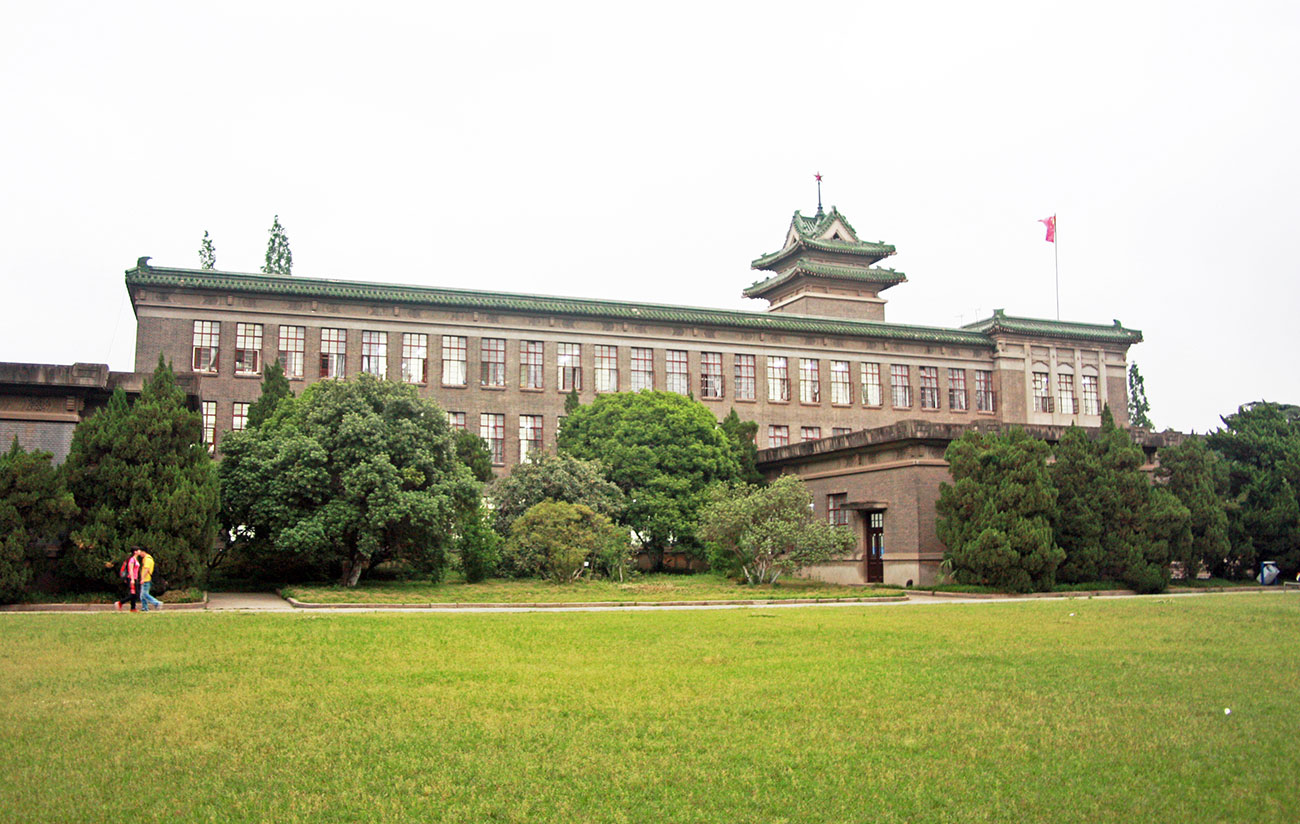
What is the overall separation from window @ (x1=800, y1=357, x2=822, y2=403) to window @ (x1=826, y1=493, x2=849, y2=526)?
15396 millimetres

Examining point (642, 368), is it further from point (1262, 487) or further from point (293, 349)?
point (1262, 487)

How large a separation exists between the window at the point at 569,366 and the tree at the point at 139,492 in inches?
957

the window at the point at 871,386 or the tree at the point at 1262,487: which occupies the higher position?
the window at the point at 871,386

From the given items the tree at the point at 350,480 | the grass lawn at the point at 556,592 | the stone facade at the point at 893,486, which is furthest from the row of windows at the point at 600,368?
the grass lawn at the point at 556,592

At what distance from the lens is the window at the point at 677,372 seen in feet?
151

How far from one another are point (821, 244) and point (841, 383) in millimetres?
8294

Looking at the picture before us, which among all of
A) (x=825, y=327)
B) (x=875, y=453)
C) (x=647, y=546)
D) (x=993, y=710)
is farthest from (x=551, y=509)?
(x=825, y=327)

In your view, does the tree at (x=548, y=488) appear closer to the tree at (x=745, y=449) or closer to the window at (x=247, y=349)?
the tree at (x=745, y=449)

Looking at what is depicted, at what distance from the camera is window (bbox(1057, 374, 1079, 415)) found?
5229 centimetres

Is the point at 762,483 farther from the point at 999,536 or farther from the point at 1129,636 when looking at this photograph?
the point at 1129,636

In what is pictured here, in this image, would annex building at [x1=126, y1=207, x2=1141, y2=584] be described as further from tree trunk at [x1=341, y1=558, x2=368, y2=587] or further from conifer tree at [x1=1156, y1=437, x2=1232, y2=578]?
tree trunk at [x1=341, y1=558, x2=368, y2=587]

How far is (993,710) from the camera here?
830 centimetres

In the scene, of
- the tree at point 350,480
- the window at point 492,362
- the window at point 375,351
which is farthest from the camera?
the window at point 492,362

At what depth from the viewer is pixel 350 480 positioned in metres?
23.6
